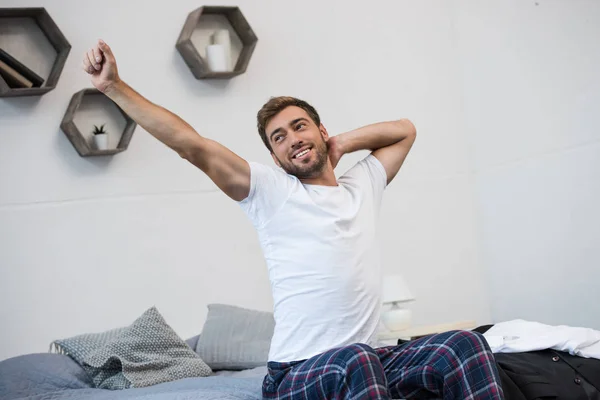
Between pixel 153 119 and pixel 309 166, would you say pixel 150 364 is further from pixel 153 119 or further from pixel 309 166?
pixel 153 119

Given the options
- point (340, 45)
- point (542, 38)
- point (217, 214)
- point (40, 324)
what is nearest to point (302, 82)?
point (340, 45)

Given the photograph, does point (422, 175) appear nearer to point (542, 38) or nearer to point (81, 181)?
point (542, 38)

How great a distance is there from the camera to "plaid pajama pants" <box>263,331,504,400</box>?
1937mm

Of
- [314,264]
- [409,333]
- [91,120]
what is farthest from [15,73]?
[409,333]

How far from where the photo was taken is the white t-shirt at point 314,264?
217cm

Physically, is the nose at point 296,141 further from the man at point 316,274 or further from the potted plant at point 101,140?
the potted plant at point 101,140

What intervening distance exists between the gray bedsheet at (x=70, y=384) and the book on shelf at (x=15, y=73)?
1214 mm

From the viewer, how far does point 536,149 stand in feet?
13.9

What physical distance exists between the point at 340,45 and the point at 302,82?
331 millimetres

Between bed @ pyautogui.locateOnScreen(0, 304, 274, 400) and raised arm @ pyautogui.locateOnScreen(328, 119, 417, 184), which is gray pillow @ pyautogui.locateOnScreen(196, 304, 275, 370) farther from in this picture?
raised arm @ pyautogui.locateOnScreen(328, 119, 417, 184)

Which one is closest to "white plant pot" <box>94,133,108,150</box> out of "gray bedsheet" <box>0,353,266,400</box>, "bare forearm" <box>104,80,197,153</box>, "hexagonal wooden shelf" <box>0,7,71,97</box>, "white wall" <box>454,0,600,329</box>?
"hexagonal wooden shelf" <box>0,7,71,97</box>

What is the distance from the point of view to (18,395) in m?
2.86

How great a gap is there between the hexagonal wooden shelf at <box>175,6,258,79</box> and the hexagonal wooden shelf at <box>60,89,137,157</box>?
43 cm

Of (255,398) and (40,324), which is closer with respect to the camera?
(255,398)
